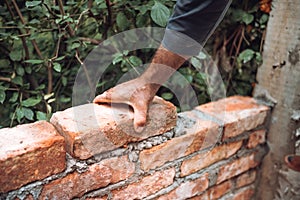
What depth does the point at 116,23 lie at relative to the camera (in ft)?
4.09

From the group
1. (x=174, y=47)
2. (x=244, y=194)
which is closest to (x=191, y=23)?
(x=174, y=47)

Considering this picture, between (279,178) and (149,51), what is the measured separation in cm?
74

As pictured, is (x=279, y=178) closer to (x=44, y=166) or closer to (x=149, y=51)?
(x=149, y=51)

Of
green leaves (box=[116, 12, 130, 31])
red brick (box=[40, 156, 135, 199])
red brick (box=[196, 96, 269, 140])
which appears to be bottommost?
red brick (box=[40, 156, 135, 199])

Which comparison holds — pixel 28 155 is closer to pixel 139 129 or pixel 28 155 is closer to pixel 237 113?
pixel 139 129

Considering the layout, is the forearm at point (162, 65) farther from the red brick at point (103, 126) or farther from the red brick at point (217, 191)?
the red brick at point (217, 191)

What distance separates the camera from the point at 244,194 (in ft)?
4.32

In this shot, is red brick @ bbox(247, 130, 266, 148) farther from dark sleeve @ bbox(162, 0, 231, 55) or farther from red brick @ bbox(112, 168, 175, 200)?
dark sleeve @ bbox(162, 0, 231, 55)

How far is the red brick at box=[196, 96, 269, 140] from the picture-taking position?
3.69 ft

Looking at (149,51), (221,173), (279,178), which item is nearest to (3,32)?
(149,51)

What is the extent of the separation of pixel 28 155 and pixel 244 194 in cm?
94

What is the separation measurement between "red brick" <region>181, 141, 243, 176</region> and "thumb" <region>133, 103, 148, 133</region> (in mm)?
258

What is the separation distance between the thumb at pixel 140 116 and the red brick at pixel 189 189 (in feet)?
0.95

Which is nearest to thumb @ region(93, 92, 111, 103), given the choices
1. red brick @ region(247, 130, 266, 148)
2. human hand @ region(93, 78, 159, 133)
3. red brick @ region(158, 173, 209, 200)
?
human hand @ region(93, 78, 159, 133)
